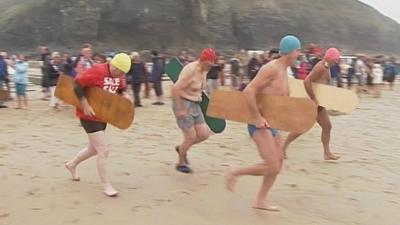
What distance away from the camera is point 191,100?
6.92 metres

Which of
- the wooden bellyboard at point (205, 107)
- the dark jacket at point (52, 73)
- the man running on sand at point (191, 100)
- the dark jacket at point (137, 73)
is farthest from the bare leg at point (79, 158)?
the dark jacket at point (137, 73)

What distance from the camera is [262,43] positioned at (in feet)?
199

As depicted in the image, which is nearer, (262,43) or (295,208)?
(295,208)

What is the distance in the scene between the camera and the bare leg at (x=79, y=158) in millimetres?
6301

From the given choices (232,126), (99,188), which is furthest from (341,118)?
(99,188)

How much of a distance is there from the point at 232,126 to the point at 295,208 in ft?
18.8

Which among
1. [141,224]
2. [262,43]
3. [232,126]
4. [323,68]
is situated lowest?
[262,43]

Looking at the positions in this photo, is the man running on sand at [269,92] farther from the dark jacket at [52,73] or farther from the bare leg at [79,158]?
the dark jacket at [52,73]

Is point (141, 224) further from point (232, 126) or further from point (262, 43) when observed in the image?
point (262, 43)

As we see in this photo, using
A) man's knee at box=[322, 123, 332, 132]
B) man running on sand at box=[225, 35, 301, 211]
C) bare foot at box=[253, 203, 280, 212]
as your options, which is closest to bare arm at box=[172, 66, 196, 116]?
man running on sand at box=[225, 35, 301, 211]

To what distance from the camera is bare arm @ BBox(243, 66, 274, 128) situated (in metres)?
5.42

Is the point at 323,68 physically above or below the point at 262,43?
above

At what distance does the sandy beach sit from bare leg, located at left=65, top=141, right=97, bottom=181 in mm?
129

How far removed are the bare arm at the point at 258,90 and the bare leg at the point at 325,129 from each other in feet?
9.17
